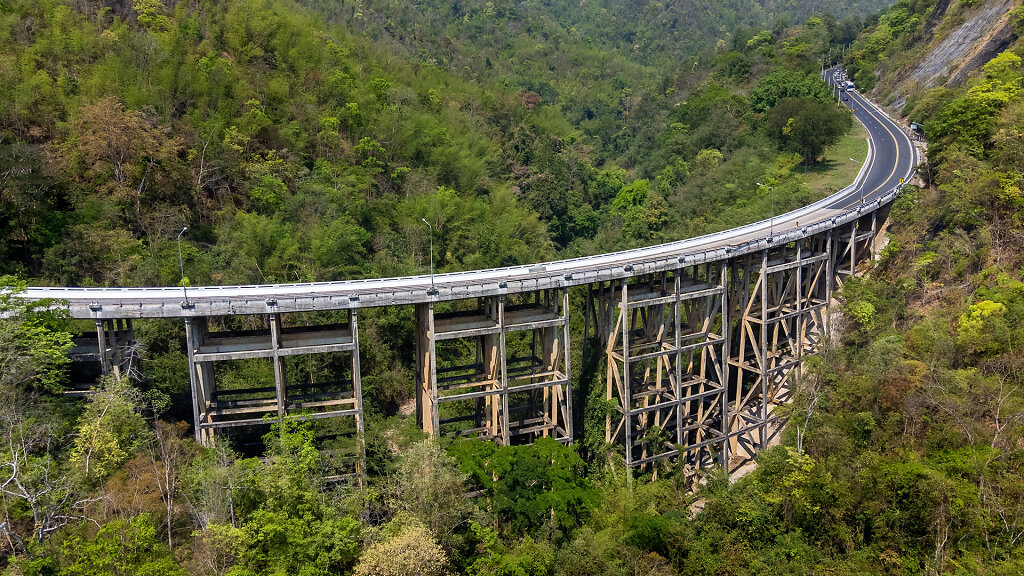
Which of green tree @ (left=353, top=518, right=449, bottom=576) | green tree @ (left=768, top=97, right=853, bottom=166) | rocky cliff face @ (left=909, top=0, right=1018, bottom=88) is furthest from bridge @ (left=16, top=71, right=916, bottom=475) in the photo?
rocky cliff face @ (left=909, top=0, right=1018, bottom=88)

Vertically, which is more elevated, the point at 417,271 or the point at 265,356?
the point at 265,356

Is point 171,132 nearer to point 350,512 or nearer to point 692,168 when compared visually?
point 350,512

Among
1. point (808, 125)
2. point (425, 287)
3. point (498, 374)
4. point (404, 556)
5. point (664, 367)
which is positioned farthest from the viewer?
point (808, 125)

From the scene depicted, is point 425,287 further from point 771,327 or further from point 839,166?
point 839,166

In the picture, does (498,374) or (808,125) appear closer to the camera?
(498,374)

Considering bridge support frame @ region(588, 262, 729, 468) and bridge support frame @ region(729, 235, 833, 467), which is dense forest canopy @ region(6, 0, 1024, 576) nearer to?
bridge support frame @ region(588, 262, 729, 468)

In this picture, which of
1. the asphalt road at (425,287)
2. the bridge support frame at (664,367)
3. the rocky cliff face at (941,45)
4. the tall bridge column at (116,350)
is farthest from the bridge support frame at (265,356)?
the rocky cliff face at (941,45)

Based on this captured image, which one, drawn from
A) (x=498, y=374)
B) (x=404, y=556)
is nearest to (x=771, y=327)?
(x=498, y=374)
